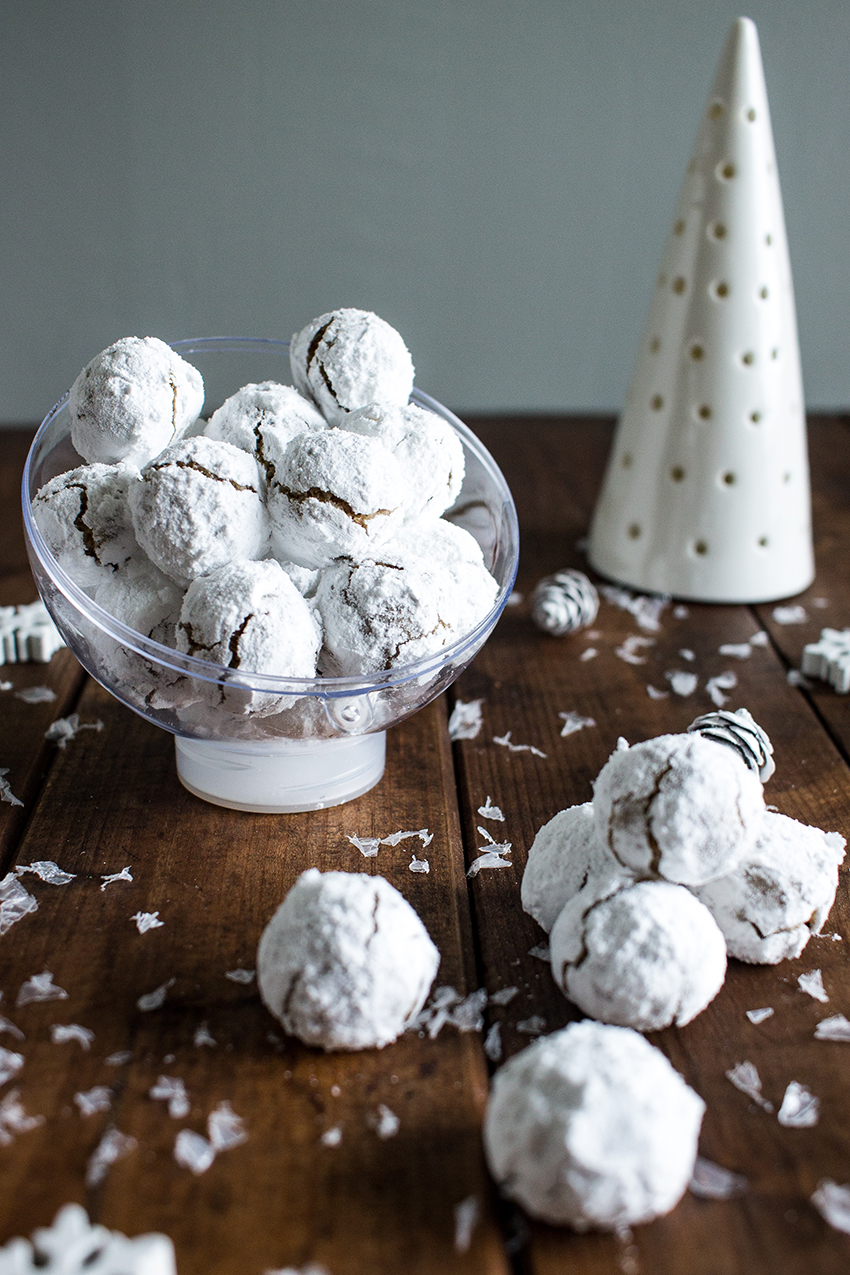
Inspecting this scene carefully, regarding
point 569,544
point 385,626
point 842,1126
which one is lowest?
point 569,544

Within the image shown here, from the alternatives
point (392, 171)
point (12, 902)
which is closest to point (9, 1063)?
point (12, 902)

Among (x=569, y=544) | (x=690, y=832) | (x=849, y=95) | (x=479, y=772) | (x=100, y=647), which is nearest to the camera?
(x=690, y=832)

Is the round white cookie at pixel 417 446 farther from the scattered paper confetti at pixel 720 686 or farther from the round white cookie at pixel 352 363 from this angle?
the scattered paper confetti at pixel 720 686

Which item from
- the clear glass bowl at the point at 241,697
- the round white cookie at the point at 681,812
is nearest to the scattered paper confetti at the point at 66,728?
the clear glass bowl at the point at 241,697

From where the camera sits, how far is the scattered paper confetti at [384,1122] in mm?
486

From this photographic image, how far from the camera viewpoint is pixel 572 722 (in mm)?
875

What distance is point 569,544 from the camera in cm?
123

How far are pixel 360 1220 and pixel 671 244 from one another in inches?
35.1

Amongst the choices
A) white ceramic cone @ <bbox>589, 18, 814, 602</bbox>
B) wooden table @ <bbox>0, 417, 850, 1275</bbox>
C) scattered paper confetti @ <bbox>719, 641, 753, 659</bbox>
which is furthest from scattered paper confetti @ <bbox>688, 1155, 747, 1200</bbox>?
white ceramic cone @ <bbox>589, 18, 814, 602</bbox>

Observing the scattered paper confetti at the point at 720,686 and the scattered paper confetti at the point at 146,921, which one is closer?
the scattered paper confetti at the point at 146,921

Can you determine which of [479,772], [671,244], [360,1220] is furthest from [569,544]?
[360,1220]

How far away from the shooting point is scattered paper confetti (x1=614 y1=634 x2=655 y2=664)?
99cm

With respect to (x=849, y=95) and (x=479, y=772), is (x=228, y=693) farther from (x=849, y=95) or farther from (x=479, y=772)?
(x=849, y=95)

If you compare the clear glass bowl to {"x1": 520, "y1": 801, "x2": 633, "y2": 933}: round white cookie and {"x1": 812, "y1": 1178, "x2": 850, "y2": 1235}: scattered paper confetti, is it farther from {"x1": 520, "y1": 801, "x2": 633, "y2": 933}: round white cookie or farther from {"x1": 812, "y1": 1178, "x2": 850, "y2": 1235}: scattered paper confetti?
{"x1": 812, "y1": 1178, "x2": 850, "y2": 1235}: scattered paper confetti
